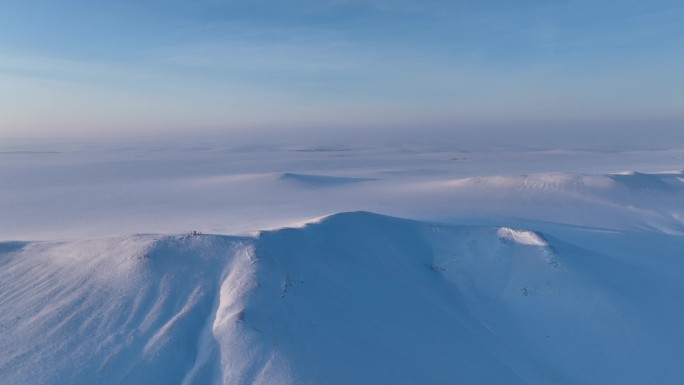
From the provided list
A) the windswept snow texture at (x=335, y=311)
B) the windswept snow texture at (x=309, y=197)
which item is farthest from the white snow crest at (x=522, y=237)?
the windswept snow texture at (x=309, y=197)

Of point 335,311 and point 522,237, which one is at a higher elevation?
point 522,237

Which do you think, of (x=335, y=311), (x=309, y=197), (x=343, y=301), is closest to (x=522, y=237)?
(x=343, y=301)

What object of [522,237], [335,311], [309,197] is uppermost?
[522,237]

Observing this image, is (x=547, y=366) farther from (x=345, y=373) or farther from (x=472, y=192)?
(x=472, y=192)

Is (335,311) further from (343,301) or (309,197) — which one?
(309,197)

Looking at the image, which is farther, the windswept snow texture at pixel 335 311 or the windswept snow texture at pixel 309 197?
the windswept snow texture at pixel 309 197

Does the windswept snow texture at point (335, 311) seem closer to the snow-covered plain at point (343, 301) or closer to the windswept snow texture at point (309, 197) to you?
the snow-covered plain at point (343, 301)

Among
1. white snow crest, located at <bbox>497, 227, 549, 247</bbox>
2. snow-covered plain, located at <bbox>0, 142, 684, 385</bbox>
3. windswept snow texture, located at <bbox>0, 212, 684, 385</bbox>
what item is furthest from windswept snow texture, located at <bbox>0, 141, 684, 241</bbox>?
windswept snow texture, located at <bbox>0, 212, 684, 385</bbox>

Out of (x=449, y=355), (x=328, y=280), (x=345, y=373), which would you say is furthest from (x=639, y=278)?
(x=345, y=373)
